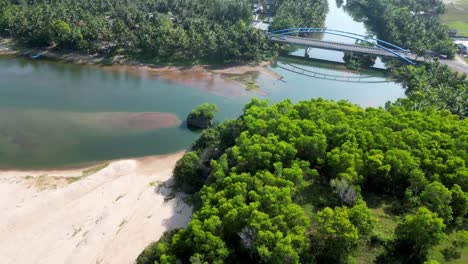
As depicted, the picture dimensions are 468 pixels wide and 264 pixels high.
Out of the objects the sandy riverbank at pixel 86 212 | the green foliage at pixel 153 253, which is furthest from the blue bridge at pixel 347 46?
the green foliage at pixel 153 253

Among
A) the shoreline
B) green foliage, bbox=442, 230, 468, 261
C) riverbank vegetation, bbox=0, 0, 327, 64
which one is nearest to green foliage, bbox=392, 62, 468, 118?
the shoreline

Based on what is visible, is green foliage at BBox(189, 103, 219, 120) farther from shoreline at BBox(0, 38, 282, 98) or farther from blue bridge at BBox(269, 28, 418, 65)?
blue bridge at BBox(269, 28, 418, 65)

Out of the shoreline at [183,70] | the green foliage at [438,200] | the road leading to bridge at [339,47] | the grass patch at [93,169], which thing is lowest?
the grass patch at [93,169]

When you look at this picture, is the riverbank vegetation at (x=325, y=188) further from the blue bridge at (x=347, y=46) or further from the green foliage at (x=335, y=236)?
the blue bridge at (x=347, y=46)

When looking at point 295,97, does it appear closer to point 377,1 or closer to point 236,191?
point 236,191

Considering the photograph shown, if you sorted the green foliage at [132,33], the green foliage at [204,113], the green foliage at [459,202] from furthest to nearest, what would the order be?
the green foliage at [132,33], the green foliage at [204,113], the green foliage at [459,202]

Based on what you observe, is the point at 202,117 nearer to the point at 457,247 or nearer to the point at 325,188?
the point at 325,188

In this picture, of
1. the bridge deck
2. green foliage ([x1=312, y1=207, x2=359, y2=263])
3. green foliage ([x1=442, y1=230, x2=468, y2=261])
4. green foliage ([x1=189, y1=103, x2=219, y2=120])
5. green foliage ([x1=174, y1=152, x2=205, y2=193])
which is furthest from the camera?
the bridge deck

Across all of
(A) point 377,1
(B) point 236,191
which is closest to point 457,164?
(B) point 236,191
